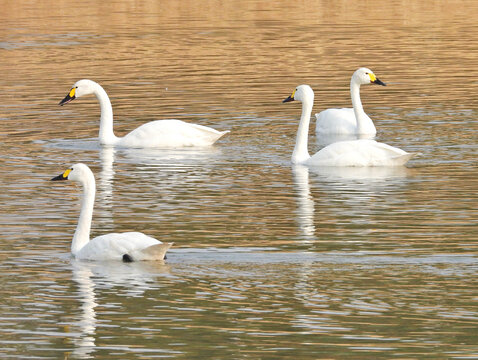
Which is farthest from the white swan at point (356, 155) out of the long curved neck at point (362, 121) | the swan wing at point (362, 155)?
the long curved neck at point (362, 121)

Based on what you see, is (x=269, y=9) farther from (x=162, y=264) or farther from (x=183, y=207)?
(x=162, y=264)

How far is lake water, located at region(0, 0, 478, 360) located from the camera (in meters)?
11.7

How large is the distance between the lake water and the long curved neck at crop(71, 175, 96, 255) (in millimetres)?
231

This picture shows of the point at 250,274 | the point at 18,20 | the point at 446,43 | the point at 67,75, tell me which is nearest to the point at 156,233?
the point at 250,274

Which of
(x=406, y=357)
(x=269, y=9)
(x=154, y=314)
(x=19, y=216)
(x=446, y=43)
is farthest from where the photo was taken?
(x=269, y=9)

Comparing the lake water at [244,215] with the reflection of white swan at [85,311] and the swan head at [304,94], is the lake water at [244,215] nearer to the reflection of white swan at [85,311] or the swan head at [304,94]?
the reflection of white swan at [85,311]

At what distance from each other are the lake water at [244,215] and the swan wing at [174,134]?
198 millimetres

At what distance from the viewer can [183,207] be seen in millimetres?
17297

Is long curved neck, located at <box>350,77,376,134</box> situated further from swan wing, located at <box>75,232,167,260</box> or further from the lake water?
Result: swan wing, located at <box>75,232,167,260</box>

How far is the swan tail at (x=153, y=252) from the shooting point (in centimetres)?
1379

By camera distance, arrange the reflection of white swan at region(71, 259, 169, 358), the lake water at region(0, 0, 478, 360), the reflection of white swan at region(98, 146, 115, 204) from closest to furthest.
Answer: the lake water at region(0, 0, 478, 360) < the reflection of white swan at region(71, 259, 169, 358) < the reflection of white swan at region(98, 146, 115, 204)

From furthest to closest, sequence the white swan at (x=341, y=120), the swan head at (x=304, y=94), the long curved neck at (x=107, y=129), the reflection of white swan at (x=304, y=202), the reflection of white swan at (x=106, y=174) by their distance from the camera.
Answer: the white swan at (x=341, y=120) → the long curved neck at (x=107, y=129) → the swan head at (x=304, y=94) → the reflection of white swan at (x=106, y=174) → the reflection of white swan at (x=304, y=202)

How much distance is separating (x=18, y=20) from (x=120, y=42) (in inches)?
357

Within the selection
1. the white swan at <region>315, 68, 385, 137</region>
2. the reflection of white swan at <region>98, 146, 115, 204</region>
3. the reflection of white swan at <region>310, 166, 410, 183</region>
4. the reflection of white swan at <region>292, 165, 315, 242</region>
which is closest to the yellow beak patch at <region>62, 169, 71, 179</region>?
the reflection of white swan at <region>98, 146, 115, 204</region>
